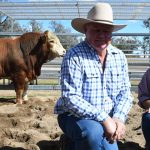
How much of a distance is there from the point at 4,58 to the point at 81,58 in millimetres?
5447

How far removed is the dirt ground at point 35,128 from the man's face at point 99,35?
5.15ft

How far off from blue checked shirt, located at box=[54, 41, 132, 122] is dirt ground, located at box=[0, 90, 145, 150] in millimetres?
1182

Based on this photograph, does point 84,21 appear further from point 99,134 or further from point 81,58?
point 99,134

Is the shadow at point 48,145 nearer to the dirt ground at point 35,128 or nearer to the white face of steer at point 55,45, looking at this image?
the dirt ground at point 35,128

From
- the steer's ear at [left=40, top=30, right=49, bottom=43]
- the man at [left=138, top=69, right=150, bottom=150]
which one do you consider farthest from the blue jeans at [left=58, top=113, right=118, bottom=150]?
the steer's ear at [left=40, top=30, right=49, bottom=43]

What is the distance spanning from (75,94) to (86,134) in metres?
0.34

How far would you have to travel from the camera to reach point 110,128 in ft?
10.9

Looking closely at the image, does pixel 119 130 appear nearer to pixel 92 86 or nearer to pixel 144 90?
pixel 92 86

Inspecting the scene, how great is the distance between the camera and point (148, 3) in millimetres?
11812

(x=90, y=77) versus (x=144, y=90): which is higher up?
(x=90, y=77)

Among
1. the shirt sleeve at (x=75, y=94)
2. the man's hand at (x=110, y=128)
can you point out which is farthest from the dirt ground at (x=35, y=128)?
the man's hand at (x=110, y=128)

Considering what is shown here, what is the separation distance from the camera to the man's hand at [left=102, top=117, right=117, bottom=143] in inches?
130

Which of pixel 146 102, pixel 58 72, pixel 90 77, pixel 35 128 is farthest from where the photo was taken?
pixel 58 72

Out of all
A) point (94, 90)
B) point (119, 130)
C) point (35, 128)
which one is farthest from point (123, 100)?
point (35, 128)
